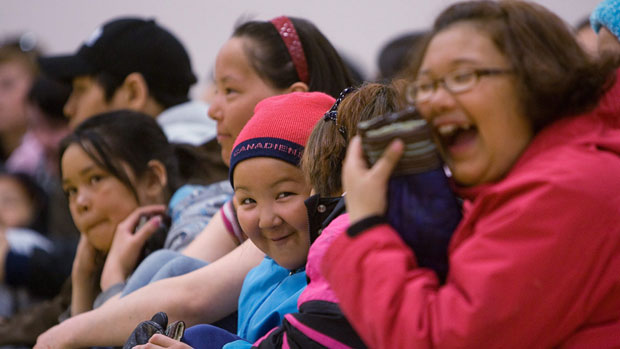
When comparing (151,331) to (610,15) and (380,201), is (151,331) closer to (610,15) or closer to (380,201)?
(380,201)

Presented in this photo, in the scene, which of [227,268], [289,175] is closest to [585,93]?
[289,175]

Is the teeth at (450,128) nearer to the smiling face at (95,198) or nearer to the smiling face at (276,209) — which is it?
the smiling face at (276,209)

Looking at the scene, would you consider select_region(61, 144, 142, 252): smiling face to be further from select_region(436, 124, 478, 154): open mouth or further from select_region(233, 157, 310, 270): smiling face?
select_region(436, 124, 478, 154): open mouth

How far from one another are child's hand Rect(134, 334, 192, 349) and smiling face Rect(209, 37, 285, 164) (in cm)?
71

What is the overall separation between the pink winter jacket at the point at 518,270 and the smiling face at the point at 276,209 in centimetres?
44

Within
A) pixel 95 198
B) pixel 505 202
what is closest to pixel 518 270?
pixel 505 202

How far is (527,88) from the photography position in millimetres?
1015

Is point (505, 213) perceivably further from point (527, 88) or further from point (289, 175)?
point (289, 175)

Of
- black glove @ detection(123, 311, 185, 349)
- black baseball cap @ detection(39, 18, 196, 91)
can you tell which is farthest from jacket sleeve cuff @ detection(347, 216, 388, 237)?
black baseball cap @ detection(39, 18, 196, 91)

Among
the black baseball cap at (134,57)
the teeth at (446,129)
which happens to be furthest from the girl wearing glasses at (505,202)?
the black baseball cap at (134,57)

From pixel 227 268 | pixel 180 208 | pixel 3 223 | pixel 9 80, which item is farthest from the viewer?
pixel 9 80

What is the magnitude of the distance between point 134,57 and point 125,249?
106cm

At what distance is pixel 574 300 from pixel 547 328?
0.05 metres

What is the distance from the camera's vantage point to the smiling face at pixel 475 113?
102cm
